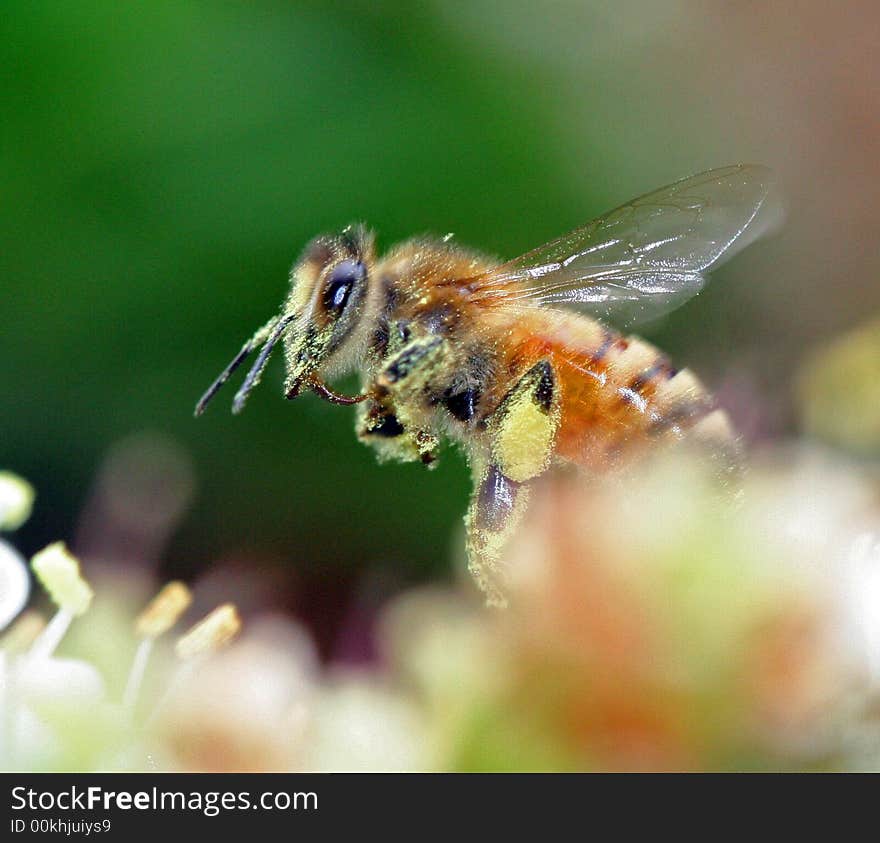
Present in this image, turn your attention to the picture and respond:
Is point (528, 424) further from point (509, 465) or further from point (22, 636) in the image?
point (22, 636)

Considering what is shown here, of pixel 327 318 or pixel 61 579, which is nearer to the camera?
pixel 327 318

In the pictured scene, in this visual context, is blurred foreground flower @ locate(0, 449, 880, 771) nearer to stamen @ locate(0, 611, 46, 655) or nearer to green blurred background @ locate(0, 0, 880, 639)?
stamen @ locate(0, 611, 46, 655)

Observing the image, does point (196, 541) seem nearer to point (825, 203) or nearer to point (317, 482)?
point (317, 482)

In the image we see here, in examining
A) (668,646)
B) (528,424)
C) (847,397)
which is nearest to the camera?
(528,424)

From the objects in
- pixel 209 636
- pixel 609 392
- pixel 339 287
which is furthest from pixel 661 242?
pixel 209 636

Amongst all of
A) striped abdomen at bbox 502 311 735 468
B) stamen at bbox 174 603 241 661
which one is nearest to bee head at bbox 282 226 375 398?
striped abdomen at bbox 502 311 735 468
